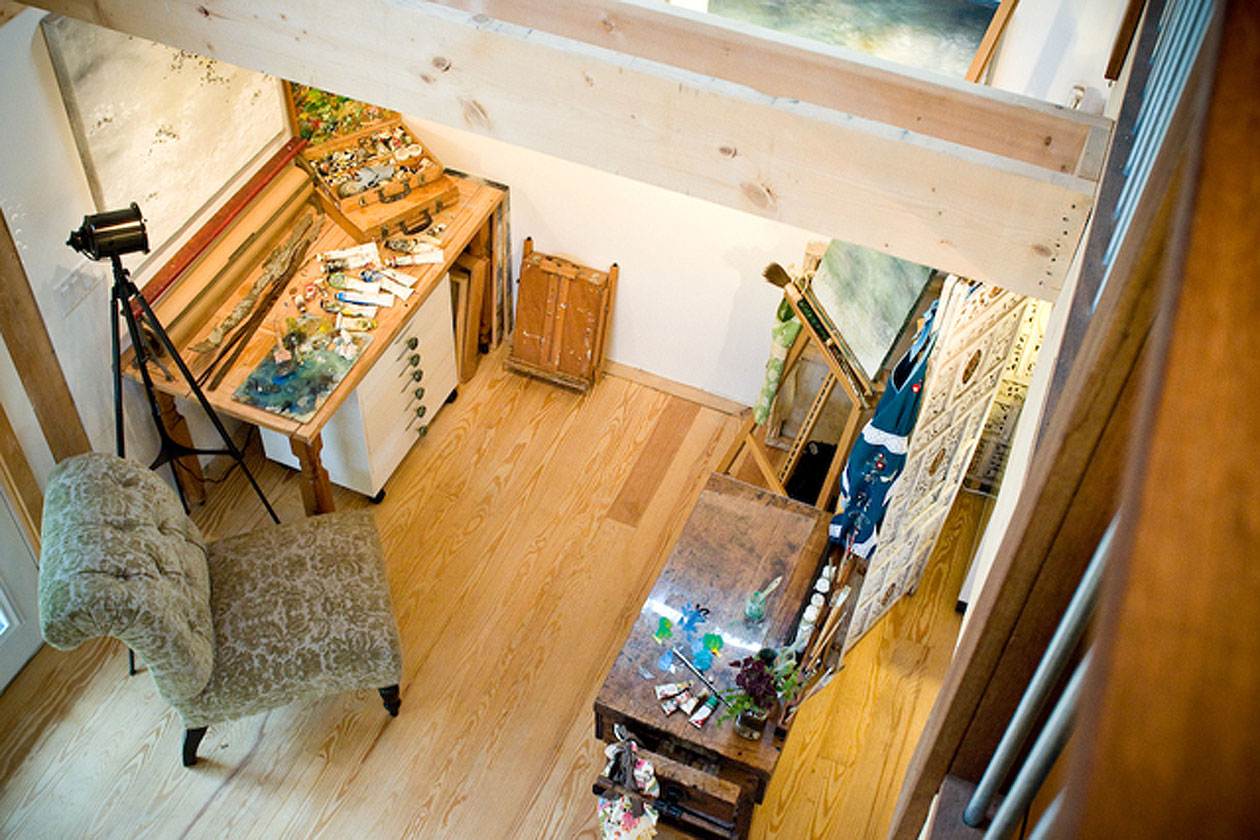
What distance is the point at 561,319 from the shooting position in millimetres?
4672

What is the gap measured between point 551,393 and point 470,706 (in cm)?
160

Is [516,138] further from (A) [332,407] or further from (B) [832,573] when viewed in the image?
(B) [832,573]

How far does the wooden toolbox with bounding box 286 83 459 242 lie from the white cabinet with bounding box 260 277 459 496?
330 millimetres

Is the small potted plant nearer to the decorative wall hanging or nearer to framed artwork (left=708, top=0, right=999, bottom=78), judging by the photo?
the decorative wall hanging

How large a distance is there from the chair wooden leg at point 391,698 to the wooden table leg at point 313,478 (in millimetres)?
762

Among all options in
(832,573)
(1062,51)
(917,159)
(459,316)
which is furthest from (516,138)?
(459,316)

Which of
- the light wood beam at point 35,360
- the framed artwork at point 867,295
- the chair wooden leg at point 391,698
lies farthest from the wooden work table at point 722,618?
the light wood beam at point 35,360

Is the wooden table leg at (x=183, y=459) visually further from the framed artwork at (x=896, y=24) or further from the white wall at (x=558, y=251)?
the framed artwork at (x=896, y=24)

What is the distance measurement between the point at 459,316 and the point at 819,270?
1729 millimetres

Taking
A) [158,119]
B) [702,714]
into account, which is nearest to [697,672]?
[702,714]

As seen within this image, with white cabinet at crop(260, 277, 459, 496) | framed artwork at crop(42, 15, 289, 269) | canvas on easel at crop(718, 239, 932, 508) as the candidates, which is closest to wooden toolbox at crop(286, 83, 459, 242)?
framed artwork at crop(42, 15, 289, 269)

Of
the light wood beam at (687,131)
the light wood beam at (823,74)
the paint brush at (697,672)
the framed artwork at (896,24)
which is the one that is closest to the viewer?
the light wood beam at (687,131)

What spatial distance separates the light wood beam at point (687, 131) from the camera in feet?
7.19

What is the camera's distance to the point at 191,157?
11.9 feet
